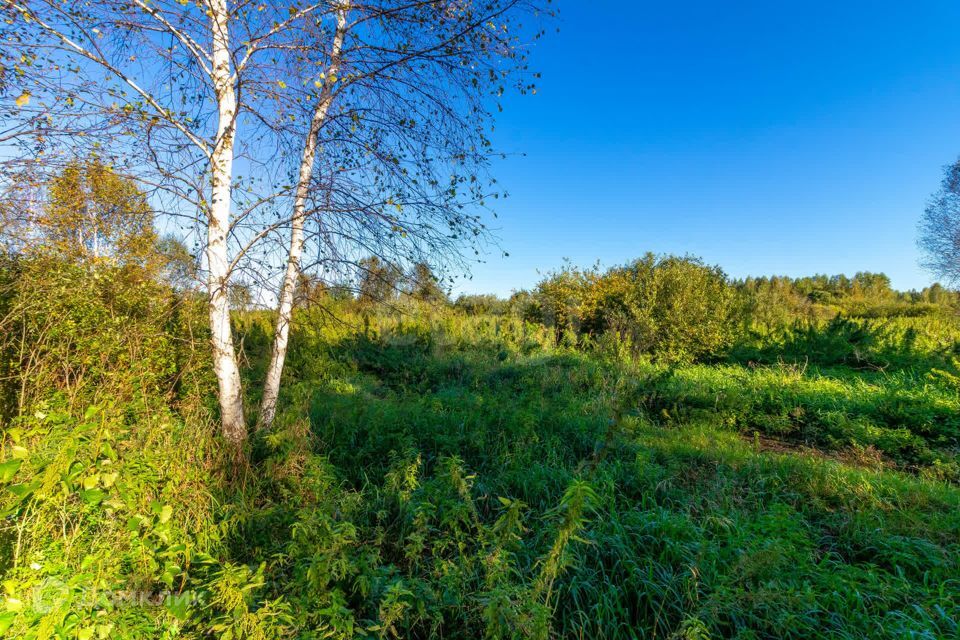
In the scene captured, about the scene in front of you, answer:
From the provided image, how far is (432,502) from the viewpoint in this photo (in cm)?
307

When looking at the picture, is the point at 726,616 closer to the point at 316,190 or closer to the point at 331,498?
the point at 331,498

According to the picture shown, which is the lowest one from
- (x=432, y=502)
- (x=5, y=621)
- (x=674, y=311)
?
(x=432, y=502)

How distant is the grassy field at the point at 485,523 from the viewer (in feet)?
6.24

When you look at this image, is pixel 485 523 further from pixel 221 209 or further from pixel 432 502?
pixel 221 209

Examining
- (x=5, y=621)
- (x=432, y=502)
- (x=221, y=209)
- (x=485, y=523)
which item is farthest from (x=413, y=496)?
(x=221, y=209)

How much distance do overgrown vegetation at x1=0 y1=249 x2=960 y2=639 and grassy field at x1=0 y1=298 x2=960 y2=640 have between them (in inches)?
0.9

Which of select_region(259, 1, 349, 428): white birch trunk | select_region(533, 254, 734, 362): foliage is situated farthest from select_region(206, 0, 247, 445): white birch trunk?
select_region(533, 254, 734, 362): foliage

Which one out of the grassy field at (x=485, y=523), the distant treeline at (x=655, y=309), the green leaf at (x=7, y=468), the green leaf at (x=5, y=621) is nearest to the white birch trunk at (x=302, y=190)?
the grassy field at (x=485, y=523)

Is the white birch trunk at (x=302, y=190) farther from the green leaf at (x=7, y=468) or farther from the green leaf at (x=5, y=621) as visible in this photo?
the green leaf at (x=5, y=621)

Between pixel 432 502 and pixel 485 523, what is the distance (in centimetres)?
45

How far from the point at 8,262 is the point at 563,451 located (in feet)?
17.9

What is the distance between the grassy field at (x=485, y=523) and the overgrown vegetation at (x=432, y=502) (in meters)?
0.02

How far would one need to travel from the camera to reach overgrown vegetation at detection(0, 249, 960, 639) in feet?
6.40

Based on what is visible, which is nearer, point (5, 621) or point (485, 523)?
point (5, 621)
